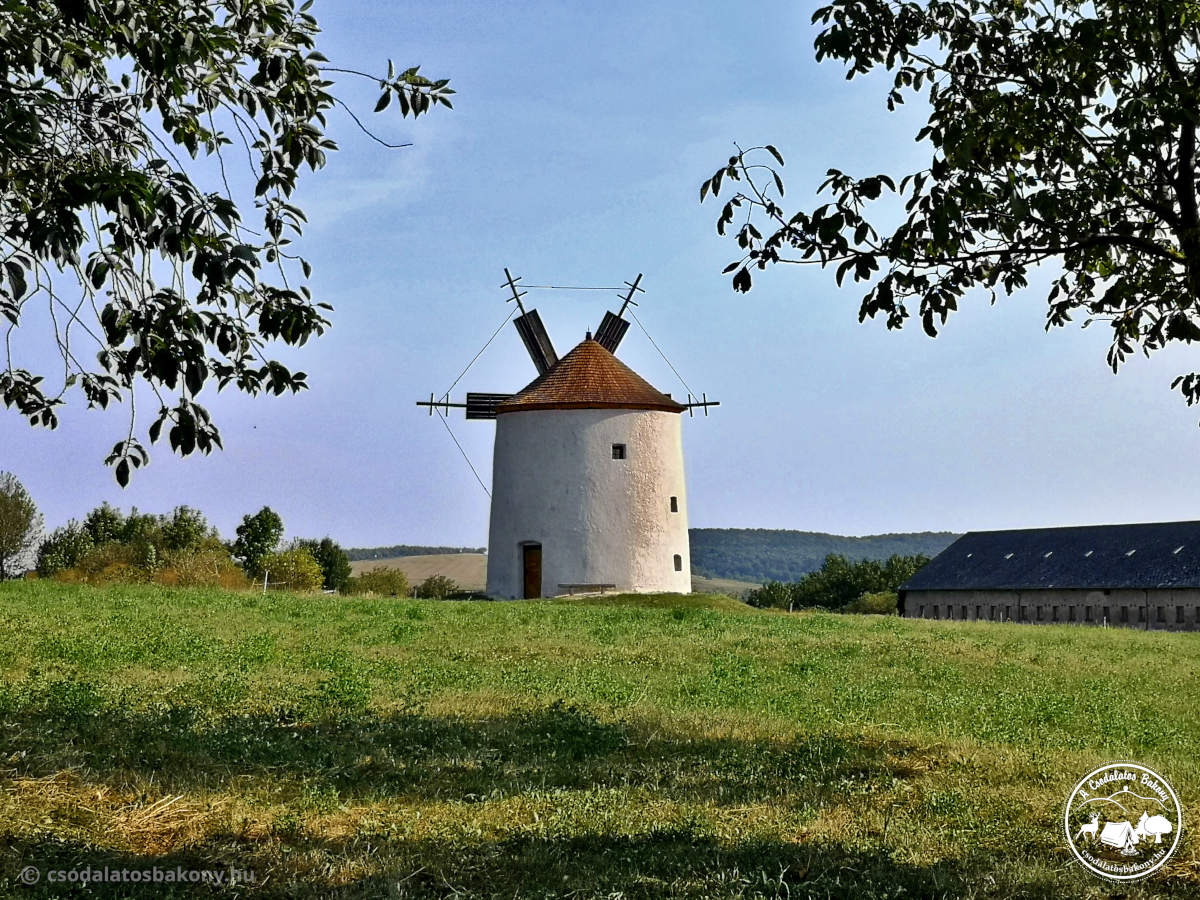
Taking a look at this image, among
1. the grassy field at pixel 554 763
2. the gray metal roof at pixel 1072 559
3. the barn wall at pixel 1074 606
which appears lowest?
the grassy field at pixel 554 763

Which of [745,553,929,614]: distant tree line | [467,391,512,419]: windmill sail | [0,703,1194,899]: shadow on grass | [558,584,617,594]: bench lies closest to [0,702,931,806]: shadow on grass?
[0,703,1194,899]: shadow on grass

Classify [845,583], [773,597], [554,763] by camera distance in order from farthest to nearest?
1. [845,583]
2. [773,597]
3. [554,763]

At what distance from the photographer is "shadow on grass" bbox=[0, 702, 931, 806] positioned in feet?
25.9

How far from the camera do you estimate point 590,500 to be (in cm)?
3669

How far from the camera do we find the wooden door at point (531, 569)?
3747 centimetres

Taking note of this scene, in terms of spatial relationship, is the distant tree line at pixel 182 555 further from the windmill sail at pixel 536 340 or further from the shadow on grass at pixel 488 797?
the shadow on grass at pixel 488 797

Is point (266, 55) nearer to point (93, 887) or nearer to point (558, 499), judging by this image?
point (93, 887)

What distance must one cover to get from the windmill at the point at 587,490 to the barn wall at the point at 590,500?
0.11 ft

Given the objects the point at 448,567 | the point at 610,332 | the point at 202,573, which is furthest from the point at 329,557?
the point at 202,573

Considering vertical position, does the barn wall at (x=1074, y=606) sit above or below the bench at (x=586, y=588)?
below

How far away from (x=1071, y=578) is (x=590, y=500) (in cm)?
3371
